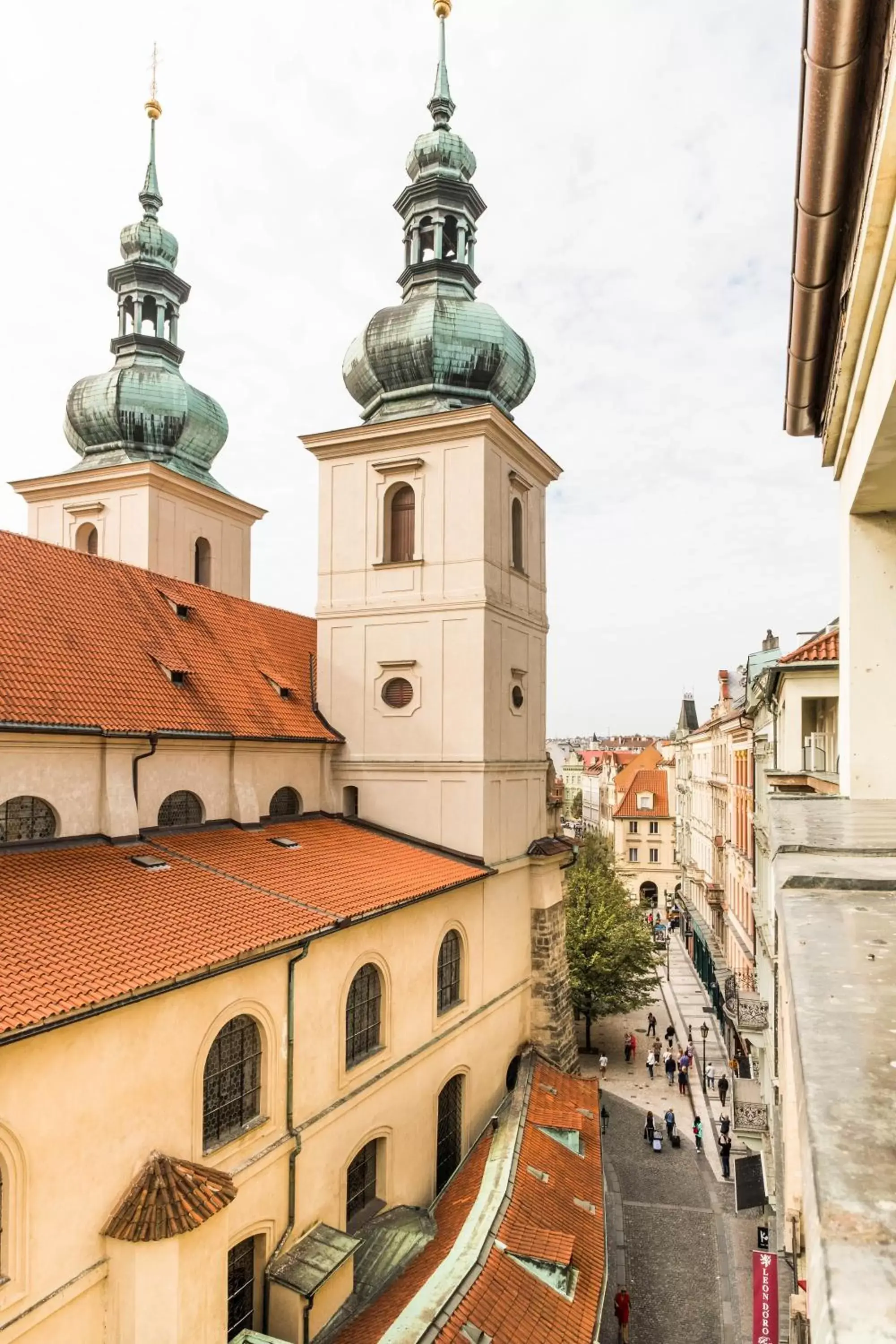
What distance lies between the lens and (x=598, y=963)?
30.0m

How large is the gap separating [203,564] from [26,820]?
15603mm

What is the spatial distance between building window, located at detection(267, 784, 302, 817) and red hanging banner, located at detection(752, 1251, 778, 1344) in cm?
1194

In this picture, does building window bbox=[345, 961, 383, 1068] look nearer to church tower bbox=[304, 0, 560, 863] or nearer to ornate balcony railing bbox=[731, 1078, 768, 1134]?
church tower bbox=[304, 0, 560, 863]

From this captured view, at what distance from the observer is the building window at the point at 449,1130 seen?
17.7 meters

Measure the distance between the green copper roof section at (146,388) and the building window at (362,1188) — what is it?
1886 centimetres

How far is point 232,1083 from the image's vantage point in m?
12.0

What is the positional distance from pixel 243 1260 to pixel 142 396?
21922 mm

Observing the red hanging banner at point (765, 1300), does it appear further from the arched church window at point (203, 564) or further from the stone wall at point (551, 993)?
the arched church window at point (203, 564)

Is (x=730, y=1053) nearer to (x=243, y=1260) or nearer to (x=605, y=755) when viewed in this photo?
(x=243, y=1260)

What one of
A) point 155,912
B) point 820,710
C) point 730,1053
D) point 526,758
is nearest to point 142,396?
point 526,758

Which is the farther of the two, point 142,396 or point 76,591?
point 142,396

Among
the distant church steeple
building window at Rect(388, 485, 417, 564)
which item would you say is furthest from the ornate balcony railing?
the distant church steeple

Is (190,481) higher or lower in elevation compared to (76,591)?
higher

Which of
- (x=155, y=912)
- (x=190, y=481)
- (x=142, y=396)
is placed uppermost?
(x=142, y=396)
